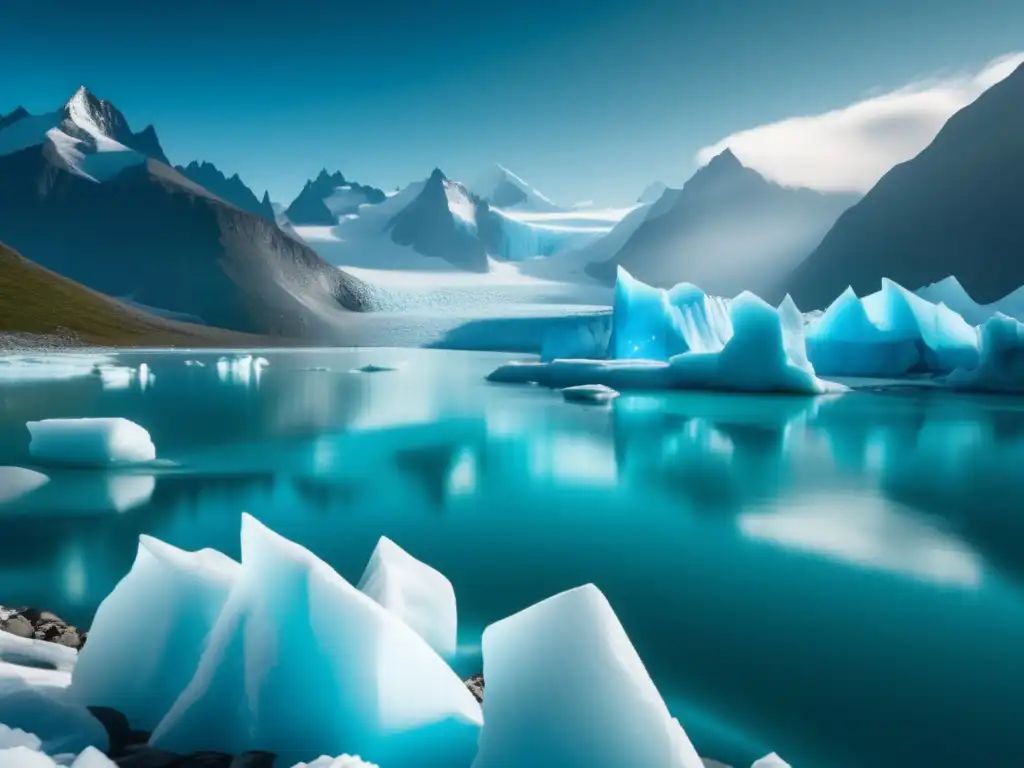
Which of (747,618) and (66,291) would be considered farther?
(66,291)

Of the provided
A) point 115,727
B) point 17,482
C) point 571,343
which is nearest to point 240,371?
point 571,343

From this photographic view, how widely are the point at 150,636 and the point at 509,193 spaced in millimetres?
160066

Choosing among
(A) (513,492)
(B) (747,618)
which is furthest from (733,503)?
(B) (747,618)

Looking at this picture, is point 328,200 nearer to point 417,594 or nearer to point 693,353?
point 693,353

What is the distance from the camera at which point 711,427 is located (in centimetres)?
1484

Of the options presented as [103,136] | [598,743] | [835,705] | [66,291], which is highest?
[103,136]

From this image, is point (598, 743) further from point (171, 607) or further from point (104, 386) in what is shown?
point (104, 386)

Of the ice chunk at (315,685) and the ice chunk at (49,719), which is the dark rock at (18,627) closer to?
the ice chunk at (49,719)

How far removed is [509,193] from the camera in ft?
518

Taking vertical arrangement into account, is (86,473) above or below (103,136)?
below

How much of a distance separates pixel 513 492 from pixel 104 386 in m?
17.9

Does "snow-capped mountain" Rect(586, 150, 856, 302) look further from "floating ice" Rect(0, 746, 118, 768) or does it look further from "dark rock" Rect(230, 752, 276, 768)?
"floating ice" Rect(0, 746, 118, 768)

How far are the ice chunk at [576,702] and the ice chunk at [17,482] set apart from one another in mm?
7225

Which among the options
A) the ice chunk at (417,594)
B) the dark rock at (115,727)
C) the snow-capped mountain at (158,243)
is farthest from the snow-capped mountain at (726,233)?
the dark rock at (115,727)
